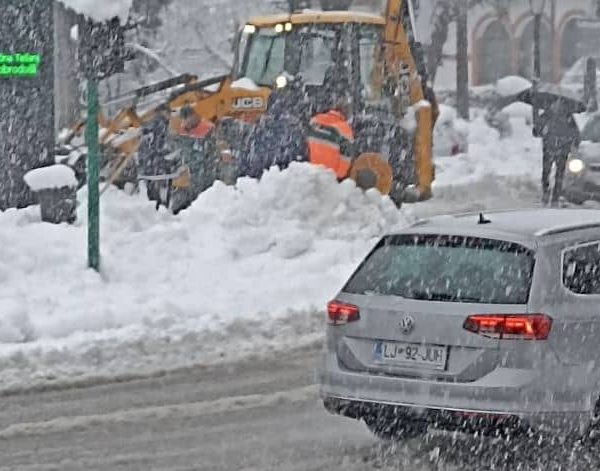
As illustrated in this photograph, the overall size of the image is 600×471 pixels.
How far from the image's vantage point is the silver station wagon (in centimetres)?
811

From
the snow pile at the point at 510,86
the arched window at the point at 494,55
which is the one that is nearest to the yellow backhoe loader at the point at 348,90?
the snow pile at the point at 510,86

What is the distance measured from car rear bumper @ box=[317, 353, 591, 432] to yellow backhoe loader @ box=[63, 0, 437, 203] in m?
13.2

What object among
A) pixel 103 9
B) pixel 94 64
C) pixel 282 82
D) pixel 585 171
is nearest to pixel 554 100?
pixel 585 171

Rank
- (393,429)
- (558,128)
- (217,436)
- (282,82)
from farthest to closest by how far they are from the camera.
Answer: (558,128) < (282,82) < (217,436) < (393,429)

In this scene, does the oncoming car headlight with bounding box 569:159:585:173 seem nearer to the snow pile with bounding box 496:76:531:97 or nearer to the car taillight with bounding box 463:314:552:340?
the car taillight with bounding box 463:314:552:340

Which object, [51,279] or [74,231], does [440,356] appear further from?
[74,231]

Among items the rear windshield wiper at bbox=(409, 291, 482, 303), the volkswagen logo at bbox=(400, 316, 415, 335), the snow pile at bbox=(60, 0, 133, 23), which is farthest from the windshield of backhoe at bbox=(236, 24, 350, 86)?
the volkswagen logo at bbox=(400, 316, 415, 335)

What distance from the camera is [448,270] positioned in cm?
855

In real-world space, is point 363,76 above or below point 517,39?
below

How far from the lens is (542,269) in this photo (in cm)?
833

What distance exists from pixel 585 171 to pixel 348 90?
3948 mm

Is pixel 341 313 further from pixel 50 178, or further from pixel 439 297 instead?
pixel 50 178

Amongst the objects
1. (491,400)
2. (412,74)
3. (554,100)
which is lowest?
(491,400)

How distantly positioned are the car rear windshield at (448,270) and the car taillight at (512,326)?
0.13 meters
